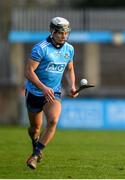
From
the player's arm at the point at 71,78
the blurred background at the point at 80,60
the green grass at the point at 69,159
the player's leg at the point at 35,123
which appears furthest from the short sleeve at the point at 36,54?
the blurred background at the point at 80,60

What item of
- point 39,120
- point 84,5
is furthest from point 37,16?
point 39,120

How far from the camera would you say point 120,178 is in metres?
12.8

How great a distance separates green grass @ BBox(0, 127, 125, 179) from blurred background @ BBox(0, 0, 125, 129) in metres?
8.67

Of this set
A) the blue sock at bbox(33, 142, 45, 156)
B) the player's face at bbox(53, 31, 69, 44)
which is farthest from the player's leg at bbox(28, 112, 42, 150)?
the player's face at bbox(53, 31, 69, 44)

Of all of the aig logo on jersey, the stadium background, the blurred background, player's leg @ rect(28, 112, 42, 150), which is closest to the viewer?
the aig logo on jersey

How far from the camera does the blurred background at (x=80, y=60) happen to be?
31.1 metres

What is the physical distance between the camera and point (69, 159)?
1566 cm

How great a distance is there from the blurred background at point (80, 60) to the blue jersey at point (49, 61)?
16.8 metres

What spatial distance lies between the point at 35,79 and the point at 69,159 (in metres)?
2.47

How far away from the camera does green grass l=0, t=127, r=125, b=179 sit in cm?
1324

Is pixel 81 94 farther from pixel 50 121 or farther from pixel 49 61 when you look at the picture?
pixel 50 121

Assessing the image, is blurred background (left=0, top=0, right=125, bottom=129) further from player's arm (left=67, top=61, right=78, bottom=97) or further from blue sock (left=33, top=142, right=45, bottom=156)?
blue sock (left=33, top=142, right=45, bottom=156)

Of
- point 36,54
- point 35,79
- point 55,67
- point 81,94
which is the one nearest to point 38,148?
point 35,79

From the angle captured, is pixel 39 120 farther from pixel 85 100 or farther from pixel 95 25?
pixel 95 25
